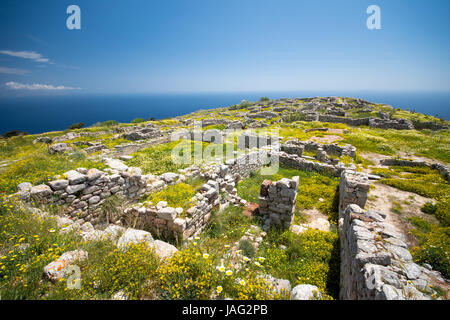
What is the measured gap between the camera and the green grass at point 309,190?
34.2ft

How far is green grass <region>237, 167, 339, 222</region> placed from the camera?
1044 centimetres

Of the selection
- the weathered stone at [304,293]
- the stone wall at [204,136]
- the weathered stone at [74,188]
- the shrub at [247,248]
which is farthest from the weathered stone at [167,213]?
the stone wall at [204,136]

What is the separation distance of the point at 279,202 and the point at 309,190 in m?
4.63

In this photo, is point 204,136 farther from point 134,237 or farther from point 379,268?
point 379,268

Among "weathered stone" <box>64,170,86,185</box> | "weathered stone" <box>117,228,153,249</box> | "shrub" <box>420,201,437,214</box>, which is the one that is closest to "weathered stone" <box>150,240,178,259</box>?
"weathered stone" <box>117,228,153,249</box>

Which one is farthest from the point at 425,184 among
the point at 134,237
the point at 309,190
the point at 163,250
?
the point at 134,237

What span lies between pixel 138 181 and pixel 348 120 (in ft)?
142

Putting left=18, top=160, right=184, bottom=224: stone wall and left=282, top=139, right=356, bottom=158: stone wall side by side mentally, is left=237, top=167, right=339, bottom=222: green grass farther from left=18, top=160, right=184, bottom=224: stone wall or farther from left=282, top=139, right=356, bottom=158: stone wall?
left=18, top=160, right=184, bottom=224: stone wall

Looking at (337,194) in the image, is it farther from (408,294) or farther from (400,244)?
(408,294)

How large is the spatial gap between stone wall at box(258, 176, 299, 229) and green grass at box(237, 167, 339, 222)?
5.70ft

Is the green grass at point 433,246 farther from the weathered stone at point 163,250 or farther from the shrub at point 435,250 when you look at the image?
the weathered stone at point 163,250

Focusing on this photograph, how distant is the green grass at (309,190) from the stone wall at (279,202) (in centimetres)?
174
